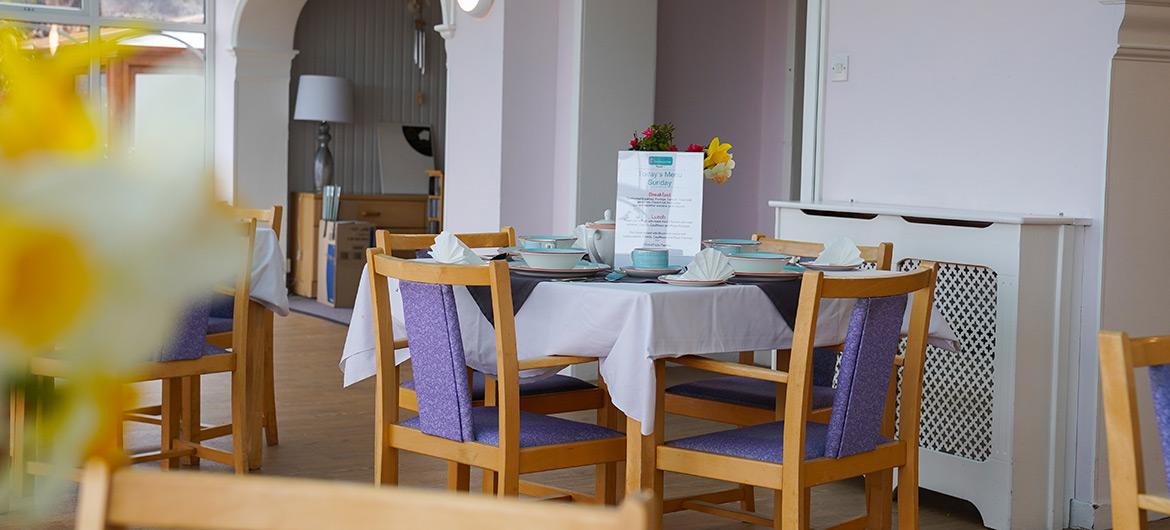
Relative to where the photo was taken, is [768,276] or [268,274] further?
[268,274]

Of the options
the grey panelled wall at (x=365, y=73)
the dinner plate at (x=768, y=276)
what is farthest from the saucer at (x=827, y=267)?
the grey panelled wall at (x=365, y=73)

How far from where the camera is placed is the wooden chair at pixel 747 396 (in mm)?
3305

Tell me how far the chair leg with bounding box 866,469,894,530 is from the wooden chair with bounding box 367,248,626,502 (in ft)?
1.98

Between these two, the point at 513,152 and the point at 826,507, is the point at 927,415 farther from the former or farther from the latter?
the point at 513,152

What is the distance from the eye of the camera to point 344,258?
8.84 metres

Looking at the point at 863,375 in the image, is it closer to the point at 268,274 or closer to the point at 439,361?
the point at 439,361

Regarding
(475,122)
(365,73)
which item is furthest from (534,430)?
(365,73)

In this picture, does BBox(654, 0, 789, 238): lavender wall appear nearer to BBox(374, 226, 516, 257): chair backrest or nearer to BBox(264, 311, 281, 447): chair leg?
BBox(374, 226, 516, 257): chair backrest

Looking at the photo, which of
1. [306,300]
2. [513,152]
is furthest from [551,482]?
[306,300]

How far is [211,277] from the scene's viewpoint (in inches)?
13.1

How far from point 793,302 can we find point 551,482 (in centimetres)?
148

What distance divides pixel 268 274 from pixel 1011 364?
2.33 meters

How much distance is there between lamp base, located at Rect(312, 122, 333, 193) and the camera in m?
9.53

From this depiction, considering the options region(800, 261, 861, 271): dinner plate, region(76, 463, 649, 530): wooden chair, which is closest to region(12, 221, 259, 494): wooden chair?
region(800, 261, 861, 271): dinner plate
